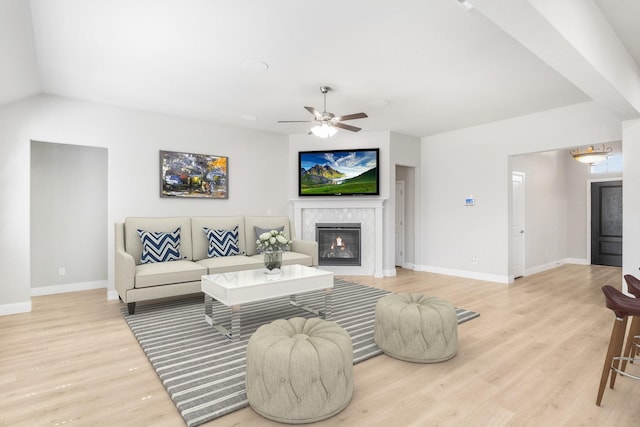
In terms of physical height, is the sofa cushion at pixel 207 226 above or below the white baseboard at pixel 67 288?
above

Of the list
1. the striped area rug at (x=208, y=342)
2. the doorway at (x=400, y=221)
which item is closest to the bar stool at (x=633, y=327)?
the striped area rug at (x=208, y=342)

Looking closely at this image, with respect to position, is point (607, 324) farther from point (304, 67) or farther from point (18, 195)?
point (18, 195)

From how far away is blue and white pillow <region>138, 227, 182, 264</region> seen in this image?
14.7 ft

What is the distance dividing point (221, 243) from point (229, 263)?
56 centimetres

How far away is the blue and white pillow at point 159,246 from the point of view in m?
4.47

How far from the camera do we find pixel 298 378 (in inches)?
75.9

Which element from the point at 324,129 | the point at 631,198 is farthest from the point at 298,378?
the point at 631,198

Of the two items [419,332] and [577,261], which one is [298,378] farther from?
[577,261]

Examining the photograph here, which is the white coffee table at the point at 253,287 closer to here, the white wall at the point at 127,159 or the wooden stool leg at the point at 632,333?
the white wall at the point at 127,159

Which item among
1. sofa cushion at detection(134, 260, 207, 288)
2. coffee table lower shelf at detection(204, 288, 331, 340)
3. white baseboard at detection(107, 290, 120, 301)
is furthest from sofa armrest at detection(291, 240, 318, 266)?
white baseboard at detection(107, 290, 120, 301)

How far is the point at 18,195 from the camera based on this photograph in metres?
4.02

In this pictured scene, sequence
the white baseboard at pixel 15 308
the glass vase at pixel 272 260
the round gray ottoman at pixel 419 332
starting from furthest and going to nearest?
1. the white baseboard at pixel 15 308
2. the glass vase at pixel 272 260
3. the round gray ottoman at pixel 419 332

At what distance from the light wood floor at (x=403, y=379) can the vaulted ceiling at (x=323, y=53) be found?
7.43 ft

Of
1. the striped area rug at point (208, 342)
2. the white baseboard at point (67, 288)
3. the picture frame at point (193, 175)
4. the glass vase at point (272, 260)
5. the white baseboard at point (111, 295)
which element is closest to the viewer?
the striped area rug at point (208, 342)
